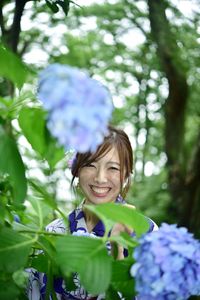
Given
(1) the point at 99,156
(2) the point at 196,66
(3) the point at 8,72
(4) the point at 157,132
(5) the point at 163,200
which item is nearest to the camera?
(3) the point at 8,72

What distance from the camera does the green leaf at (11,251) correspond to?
64cm

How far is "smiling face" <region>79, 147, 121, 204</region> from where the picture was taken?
120 cm

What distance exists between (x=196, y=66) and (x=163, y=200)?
89.9 inches

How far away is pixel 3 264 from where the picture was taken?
64cm

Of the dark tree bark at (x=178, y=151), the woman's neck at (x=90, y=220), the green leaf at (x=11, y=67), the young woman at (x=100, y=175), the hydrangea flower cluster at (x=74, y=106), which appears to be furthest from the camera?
the dark tree bark at (x=178, y=151)

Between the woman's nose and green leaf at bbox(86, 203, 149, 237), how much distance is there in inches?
21.2

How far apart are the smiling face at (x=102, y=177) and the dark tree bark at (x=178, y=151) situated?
346cm

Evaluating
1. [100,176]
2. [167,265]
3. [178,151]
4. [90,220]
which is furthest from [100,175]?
[178,151]

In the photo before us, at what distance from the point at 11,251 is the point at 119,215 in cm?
14

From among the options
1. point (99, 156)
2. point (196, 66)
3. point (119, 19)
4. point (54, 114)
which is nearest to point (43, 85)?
point (54, 114)

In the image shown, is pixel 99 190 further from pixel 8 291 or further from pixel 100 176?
pixel 8 291

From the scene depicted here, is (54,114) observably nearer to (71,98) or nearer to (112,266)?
(71,98)

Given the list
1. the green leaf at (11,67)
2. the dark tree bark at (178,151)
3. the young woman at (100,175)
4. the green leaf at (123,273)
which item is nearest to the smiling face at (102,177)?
the young woman at (100,175)

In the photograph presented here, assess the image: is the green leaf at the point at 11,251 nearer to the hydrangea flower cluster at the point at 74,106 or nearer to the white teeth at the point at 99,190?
the hydrangea flower cluster at the point at 74,106
